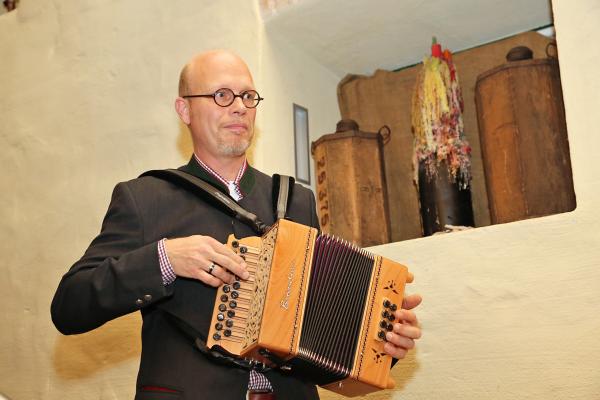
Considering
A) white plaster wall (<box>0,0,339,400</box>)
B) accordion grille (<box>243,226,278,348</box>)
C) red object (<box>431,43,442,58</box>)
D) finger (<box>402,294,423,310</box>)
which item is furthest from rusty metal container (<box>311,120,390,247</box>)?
accordion grille (<box>243,226,278,348</box>)

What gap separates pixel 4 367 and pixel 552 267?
239cm

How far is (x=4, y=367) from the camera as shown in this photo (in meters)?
3.25

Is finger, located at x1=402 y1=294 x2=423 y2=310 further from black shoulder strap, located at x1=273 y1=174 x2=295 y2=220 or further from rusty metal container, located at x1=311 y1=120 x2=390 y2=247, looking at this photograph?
rusty metal container, located at x1=311 y1=120 x2=390 y2=247

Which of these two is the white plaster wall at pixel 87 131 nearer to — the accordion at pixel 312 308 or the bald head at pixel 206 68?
the bald head at pixel 206 68

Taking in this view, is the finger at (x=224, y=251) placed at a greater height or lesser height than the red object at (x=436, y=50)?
lesser

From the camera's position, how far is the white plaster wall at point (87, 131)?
288 centimetres

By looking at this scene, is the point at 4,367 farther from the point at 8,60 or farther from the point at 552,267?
the point at 552,267

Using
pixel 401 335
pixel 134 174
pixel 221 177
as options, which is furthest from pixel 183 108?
pixel 134 174

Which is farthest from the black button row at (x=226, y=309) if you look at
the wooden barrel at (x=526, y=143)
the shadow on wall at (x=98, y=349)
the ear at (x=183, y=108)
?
the shadow on wall at (x=98, y=349)

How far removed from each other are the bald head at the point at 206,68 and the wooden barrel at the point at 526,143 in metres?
0.97

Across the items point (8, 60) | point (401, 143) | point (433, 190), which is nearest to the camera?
point (433, 190)

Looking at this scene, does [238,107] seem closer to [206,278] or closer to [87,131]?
[206,278]

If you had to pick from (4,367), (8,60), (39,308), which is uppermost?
(8,60)

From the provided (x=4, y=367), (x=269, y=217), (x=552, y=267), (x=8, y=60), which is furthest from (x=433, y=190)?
(x=8, y=60)
